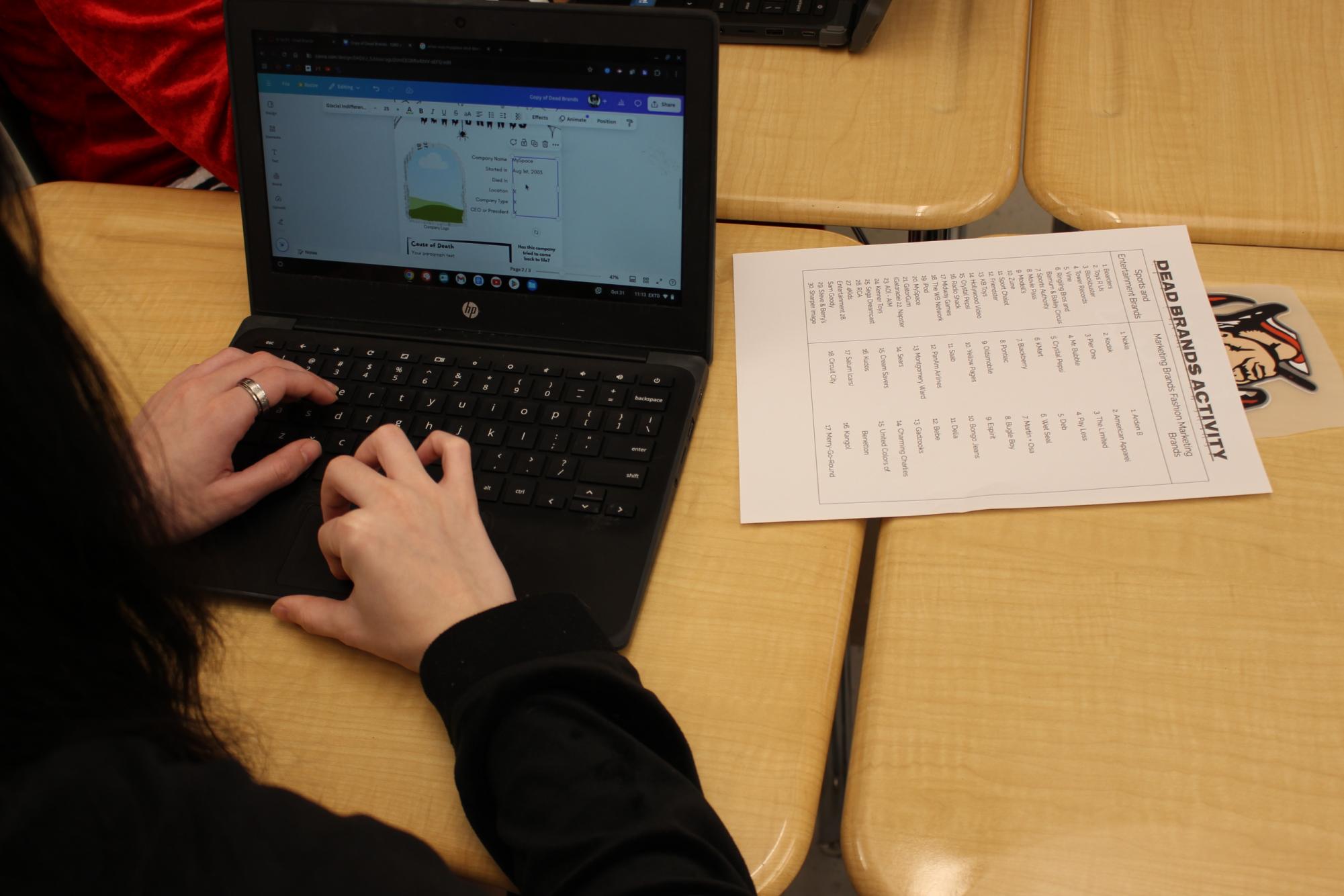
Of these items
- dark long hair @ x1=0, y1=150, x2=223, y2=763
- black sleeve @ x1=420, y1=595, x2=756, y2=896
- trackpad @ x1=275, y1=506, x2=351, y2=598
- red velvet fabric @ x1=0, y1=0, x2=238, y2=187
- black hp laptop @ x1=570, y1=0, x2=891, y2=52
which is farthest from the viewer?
black hp laptop @ x1=570, y1=0, x2=891, y2=52

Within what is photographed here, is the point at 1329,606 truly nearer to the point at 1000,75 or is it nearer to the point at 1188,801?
the point at 1188,801

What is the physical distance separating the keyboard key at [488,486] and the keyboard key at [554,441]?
0.04m

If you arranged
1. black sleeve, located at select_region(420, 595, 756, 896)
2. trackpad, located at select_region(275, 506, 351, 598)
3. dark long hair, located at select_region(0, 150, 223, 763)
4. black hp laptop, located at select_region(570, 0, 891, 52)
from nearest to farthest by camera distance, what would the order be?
dark long hair, located at select_region(0, 150, 223, 763)
black sleeve, located at select_region(420, 595, 756, 896)
trackpad, located at select_region(275, 506, 351, 598)
black hp laptop, located at select_region(570, 0, 891, 52)

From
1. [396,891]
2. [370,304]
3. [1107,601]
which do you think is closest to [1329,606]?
[1107,601]

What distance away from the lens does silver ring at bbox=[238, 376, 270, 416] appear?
0.69 meters

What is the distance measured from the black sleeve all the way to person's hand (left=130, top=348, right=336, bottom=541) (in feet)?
0.63

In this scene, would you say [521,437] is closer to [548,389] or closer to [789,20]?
[548,389]

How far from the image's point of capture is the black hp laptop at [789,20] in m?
1.01

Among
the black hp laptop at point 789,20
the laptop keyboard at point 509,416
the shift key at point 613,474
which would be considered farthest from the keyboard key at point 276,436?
the black hp laptop at point 789,20

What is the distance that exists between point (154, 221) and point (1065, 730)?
2.78 ft

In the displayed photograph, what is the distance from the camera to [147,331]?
0.83 metres

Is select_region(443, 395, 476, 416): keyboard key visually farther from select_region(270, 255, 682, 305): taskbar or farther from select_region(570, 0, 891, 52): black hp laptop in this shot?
select_region(570, 0, 891, 52): black hp laptop

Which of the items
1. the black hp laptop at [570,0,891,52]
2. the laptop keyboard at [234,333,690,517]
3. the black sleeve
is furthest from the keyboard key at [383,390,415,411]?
the black hp laptop at [570,0,891,52]

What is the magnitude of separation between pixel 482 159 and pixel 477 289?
9cm
